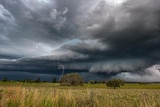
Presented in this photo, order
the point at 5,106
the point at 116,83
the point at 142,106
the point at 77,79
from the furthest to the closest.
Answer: the point at 77,79 < the point at 116,83 < the point at 5,106 < the point at 142,106

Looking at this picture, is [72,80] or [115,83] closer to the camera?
[115,83]

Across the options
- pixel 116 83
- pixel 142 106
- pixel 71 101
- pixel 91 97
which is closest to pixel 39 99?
pixel 71 101

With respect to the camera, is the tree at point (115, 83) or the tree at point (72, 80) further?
the tree at point (72, 80)

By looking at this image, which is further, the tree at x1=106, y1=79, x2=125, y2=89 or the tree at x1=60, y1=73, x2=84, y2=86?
the tree at x1=60, y1=73, x2=84, y2=86

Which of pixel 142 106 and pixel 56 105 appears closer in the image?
pixel 142 106

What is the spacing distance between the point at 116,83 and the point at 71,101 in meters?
78.3

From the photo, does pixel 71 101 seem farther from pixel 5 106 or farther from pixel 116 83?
pixel 116 83

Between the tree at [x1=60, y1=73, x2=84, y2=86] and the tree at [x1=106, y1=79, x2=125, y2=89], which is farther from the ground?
the tree at [x1=60, y1=73, x2=84, y2=86]

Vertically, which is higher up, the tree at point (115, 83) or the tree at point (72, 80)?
the tree at point (72, 80)

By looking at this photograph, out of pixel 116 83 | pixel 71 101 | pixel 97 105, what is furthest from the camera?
pixel 116 83

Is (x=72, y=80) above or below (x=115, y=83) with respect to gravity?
above

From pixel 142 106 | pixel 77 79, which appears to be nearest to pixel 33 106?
pixel 142 106

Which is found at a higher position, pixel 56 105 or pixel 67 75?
pixel 67 75

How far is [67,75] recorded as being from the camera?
11162 centimetres
